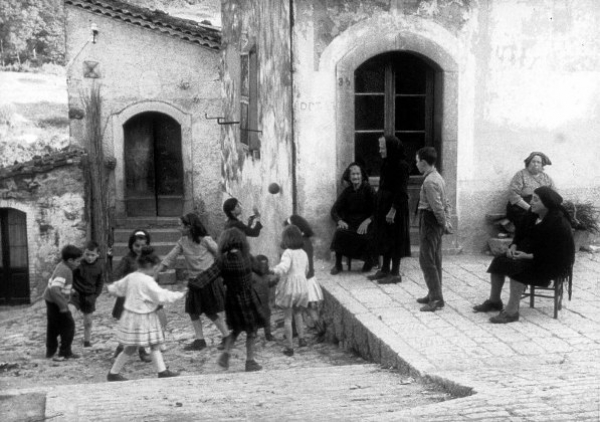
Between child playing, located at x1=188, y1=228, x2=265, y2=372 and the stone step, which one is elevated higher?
child playing, located at x1=188, y1=228, x2=265, y2=372

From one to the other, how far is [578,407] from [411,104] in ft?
20.6

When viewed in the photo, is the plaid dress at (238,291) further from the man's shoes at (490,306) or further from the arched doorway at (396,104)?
the arched doorway at (396,104)

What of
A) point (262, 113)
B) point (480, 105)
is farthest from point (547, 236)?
point (262, 113)

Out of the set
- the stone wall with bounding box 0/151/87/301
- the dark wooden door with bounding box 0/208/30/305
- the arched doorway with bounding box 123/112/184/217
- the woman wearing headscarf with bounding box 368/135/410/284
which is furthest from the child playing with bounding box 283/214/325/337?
the dark wooden door with bounding box 0/208/30/305

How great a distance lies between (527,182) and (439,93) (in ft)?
5.05

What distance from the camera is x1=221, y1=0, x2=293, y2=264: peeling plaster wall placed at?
37.3 ft

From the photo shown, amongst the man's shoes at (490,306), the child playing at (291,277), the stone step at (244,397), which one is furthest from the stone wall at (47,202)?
the man's shoes at (490,306)

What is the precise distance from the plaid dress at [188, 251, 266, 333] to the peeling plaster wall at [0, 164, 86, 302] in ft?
29.6

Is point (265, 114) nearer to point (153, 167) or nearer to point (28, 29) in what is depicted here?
point (153, 167)

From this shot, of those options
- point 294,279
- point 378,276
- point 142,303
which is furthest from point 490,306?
point 142,303

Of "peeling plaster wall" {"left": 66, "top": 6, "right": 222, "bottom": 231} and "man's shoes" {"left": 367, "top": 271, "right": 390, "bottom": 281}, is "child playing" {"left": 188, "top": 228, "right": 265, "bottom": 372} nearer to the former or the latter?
"man's shoes" {"left": 367, "top": 271, "right": 390, "bottom": 281}

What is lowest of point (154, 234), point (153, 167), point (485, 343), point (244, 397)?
point (244, 397)

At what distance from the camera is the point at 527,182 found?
11.3 meters

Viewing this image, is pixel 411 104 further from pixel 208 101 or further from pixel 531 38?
pixel 208 101
